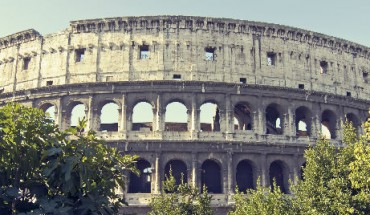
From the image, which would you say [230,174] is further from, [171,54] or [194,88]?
[171,54]

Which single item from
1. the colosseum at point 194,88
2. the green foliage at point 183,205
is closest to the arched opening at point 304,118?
the colosseum at point 194,88

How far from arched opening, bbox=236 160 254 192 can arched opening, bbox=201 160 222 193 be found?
52.6 inches

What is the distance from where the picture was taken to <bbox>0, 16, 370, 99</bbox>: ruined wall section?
2591cm

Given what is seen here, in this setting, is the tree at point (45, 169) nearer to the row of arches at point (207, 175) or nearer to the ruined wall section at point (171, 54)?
the row of arches at point (207, 175)

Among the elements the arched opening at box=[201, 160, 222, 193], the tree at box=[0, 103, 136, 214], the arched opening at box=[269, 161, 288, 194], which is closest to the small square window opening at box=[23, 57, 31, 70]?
the arched opening at box=[201, 160, 222, 193]

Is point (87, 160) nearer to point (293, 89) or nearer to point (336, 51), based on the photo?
point (293, 89)

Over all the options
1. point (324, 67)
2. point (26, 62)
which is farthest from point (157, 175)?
point (324, 67)

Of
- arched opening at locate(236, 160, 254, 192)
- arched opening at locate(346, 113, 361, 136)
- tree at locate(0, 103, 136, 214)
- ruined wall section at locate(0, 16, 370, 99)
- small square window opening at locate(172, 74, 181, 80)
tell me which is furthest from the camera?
arched opening at locate(346, 113, 361, 136)

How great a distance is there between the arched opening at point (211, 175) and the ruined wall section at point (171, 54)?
18.1 feet

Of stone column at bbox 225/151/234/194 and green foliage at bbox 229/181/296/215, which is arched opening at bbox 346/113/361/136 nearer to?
stone column at bbox 225/151/234/194

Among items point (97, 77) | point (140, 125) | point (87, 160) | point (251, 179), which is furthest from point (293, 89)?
point (87, 160)

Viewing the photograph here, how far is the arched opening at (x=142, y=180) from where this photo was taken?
24.6m

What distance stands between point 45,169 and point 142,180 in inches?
646

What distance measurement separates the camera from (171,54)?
25938 millimetres
